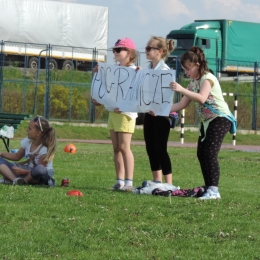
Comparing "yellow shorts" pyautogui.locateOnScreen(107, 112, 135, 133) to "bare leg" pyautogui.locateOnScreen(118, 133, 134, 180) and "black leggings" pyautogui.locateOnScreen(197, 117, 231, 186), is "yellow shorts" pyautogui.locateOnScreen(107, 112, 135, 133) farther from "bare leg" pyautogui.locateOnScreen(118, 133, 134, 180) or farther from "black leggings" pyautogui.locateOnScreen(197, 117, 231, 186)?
"black leggings" pyautogui.locateOnScreen(197, 117, 231, 186)

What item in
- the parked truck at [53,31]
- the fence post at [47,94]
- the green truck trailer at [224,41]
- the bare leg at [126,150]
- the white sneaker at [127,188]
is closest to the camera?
the white sneaker at [127,188]

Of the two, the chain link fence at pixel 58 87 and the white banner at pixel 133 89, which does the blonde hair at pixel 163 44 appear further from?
the chain link fence at pixel 58 87

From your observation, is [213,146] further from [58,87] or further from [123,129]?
[58,87]

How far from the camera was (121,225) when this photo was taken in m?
7.97

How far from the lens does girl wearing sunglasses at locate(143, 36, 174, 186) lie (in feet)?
34.1

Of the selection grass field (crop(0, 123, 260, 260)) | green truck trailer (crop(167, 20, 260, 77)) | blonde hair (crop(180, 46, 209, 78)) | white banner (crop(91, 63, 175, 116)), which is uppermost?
green truck trailer (crop(167, 20, 260, 77))

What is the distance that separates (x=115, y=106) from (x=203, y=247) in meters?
3.94

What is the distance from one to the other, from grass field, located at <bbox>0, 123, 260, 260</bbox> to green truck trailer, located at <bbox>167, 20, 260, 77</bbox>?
3077cm

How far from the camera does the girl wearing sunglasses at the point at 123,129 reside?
10719 mm

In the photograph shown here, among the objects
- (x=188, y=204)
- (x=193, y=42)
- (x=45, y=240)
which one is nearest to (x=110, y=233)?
(x=45, y=240)

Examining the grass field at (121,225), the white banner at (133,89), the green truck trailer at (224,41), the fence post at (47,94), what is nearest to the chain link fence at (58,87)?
the fence post at (47,94)

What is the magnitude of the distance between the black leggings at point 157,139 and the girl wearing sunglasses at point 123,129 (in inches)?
10.6

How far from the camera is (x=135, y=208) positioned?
884 cm

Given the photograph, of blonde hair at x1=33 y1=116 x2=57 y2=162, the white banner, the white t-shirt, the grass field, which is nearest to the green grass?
the grass field
